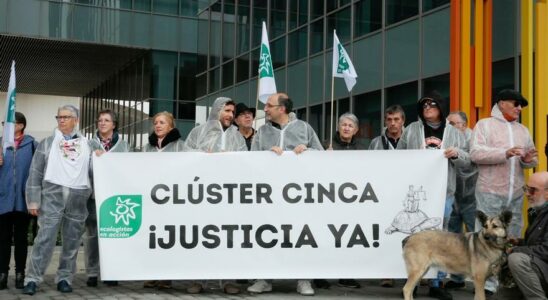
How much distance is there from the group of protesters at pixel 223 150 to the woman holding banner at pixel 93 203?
0.04 ft

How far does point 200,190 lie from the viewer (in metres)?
6.80

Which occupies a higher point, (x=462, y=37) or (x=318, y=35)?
(x=318, y=35)

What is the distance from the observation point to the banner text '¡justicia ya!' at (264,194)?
22.2ft

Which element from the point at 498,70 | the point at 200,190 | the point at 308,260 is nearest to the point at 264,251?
the point at 308,260

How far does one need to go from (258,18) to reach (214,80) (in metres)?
3.95

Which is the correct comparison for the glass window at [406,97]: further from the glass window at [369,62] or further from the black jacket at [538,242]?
the black jacket at [538,242]

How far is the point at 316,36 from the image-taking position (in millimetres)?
17875

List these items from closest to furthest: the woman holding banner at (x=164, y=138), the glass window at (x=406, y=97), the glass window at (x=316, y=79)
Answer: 1. the woman holding banner at (x=164, y=138)
2. the glass window at (x=406, y=97)
3. the glass window at (x=316, y=79)

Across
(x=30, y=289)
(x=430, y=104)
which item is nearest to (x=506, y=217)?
(x=430, y=104)

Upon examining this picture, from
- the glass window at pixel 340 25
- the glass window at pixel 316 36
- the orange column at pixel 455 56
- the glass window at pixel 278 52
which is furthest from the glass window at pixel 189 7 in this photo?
the orange column at pixel 455 56

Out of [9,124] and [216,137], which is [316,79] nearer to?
[216,137]

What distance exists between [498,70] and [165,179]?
23.1 feet

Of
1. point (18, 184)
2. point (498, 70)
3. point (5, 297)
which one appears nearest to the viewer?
point (5, 297)

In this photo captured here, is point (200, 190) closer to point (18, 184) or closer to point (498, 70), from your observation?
point (18, 184)
